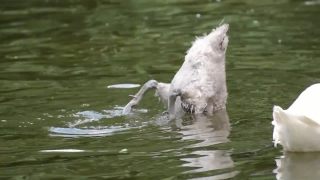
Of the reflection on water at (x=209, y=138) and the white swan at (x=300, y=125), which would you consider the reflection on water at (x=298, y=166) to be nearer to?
the white swan at (x=300, y=125)

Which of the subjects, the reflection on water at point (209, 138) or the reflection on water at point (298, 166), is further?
the reflection on water at point (209, 138)

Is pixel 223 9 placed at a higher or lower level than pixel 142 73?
higher

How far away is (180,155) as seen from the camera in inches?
243

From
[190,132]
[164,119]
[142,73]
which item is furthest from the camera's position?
[142,73]

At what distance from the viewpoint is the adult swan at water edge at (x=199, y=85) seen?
7.78 metres

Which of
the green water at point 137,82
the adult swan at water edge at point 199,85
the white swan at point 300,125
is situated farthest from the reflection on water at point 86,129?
the white swan at point 300,125

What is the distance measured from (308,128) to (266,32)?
6.83 m

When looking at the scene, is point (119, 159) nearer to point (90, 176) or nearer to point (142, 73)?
point (90, 176)

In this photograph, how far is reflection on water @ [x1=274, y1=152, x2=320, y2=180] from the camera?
17.9ft

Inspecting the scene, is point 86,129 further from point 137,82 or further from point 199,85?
point 137,82

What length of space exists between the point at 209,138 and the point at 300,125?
123 centimetres

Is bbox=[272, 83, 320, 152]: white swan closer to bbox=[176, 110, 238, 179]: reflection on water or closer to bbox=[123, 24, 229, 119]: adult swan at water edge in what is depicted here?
bbox=[176, 110, 238, 179]: reflection on water

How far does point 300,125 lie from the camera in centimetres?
576

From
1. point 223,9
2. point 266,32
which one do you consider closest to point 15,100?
point 266,32
